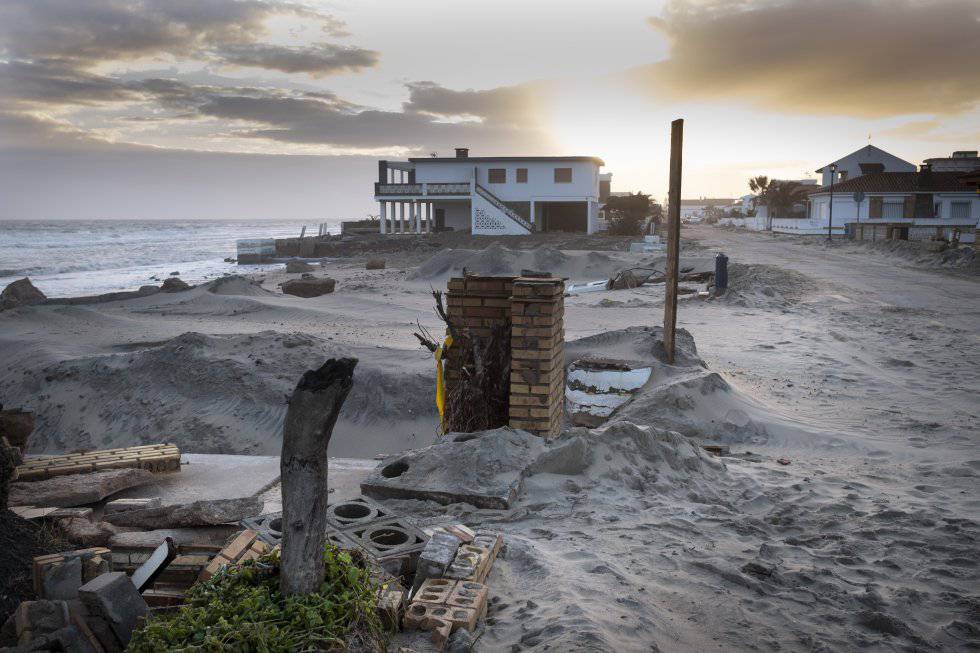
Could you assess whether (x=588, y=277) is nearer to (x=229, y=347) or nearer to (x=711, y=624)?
(x=229, y=347)

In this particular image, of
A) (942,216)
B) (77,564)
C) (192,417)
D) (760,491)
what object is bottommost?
(192,417)

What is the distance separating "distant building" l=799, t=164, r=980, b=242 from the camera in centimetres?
4728

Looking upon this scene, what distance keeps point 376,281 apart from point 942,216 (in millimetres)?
42324

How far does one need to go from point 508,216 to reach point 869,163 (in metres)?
38.7

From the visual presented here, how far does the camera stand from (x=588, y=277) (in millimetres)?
25328

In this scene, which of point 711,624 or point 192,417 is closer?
point 711,624

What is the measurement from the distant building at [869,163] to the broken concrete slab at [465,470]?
6506cm

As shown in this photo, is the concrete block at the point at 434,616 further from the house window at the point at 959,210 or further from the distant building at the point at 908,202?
the house window at the point at 959,210

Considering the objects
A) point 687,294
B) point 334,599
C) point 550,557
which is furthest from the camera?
point 687,294

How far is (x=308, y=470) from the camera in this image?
8.82ft

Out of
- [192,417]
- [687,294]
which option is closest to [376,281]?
[687,294]

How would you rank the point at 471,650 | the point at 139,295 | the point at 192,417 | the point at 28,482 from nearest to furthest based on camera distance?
the point at 471,650, the point at 28,482, the point at 192,417, the point at 139,295

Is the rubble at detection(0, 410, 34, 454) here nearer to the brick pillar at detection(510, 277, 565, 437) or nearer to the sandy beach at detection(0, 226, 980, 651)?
the sandy beach at detection(0, 226, 980, 651)

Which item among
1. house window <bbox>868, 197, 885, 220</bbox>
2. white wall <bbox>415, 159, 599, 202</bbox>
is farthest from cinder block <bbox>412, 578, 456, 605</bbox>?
house window <bbox>868, 197, 885, 220</bbox>
